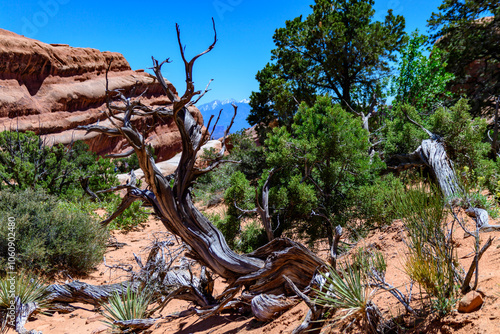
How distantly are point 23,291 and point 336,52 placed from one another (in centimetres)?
1490

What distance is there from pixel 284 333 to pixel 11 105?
2944 centimetres

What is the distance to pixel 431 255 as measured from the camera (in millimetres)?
2342

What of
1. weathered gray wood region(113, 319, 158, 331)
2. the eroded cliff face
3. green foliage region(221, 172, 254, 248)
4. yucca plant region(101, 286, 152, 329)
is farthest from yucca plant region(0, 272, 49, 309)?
the eroded cliff face

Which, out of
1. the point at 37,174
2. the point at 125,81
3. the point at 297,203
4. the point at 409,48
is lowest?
the point at 297,203

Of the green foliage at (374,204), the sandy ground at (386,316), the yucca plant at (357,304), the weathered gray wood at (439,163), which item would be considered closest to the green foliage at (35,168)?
the sandy ground at (386,316)

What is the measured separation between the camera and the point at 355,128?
6305 mm

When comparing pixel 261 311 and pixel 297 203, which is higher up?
pixel 297 203

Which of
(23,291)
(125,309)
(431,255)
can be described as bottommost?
(125,309)

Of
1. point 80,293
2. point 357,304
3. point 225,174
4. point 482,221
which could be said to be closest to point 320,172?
point 482,221

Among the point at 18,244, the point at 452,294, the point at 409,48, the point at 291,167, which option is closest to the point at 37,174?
the point at 18,244

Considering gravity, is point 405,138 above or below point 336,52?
below

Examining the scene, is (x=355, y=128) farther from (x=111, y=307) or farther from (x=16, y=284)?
(x=16, y=284)

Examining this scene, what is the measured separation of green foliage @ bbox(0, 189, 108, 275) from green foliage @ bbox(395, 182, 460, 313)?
245 inches

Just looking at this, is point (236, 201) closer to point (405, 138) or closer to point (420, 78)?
point (405, 138)
